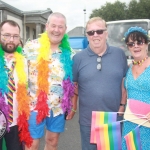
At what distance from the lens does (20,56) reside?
8.38 feet

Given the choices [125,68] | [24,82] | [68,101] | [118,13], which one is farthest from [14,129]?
[118,13]

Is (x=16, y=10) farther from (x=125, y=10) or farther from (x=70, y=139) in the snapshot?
(x=70, y=139)

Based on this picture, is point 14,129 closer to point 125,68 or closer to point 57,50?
point 57,50

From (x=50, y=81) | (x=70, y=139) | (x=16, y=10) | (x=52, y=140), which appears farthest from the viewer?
(x=16, y=10)

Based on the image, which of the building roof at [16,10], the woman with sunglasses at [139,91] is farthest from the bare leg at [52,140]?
the building roof at [16,10]

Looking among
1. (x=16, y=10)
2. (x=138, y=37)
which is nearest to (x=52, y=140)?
(x=138, y=37)

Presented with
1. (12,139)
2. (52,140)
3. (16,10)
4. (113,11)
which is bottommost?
(52,140)

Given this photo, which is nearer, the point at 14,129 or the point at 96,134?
the point at 96,134

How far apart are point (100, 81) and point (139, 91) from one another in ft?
1.49

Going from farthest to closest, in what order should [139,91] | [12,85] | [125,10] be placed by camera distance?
[125,10]
[12,85]
[139,91]

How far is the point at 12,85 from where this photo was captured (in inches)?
95.4

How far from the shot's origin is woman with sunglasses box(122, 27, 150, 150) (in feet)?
6.77

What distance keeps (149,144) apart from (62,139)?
2.14 m

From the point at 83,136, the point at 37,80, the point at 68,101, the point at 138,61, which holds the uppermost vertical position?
the point at 138,61
